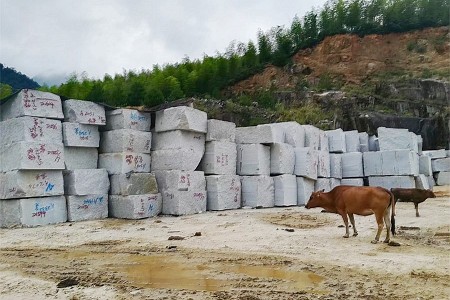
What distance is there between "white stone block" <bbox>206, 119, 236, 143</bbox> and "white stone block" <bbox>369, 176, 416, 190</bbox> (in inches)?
233

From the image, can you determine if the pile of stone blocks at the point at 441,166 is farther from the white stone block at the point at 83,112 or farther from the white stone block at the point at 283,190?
the white stone block at the point at 83,112

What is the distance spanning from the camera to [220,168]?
1116cm

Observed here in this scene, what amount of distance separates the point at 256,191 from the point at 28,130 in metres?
5.83

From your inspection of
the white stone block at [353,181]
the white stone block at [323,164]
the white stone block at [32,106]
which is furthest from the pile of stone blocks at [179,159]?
the white stone block at [353,181]

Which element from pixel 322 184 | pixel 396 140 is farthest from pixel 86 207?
pixel 396 140

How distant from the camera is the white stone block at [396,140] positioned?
15.1 m

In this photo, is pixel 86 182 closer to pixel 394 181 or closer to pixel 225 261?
pixel 225 261

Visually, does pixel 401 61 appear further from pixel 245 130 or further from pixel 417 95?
pixel 245 130

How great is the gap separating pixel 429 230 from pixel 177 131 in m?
5.82

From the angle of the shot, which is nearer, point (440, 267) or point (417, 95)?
point (440, 267)

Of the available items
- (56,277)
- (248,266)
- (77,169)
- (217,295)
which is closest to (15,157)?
(77,169)

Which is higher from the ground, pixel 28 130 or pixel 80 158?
pixel 28 130

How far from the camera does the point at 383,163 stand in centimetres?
1472

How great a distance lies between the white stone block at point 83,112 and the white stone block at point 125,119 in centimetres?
24
